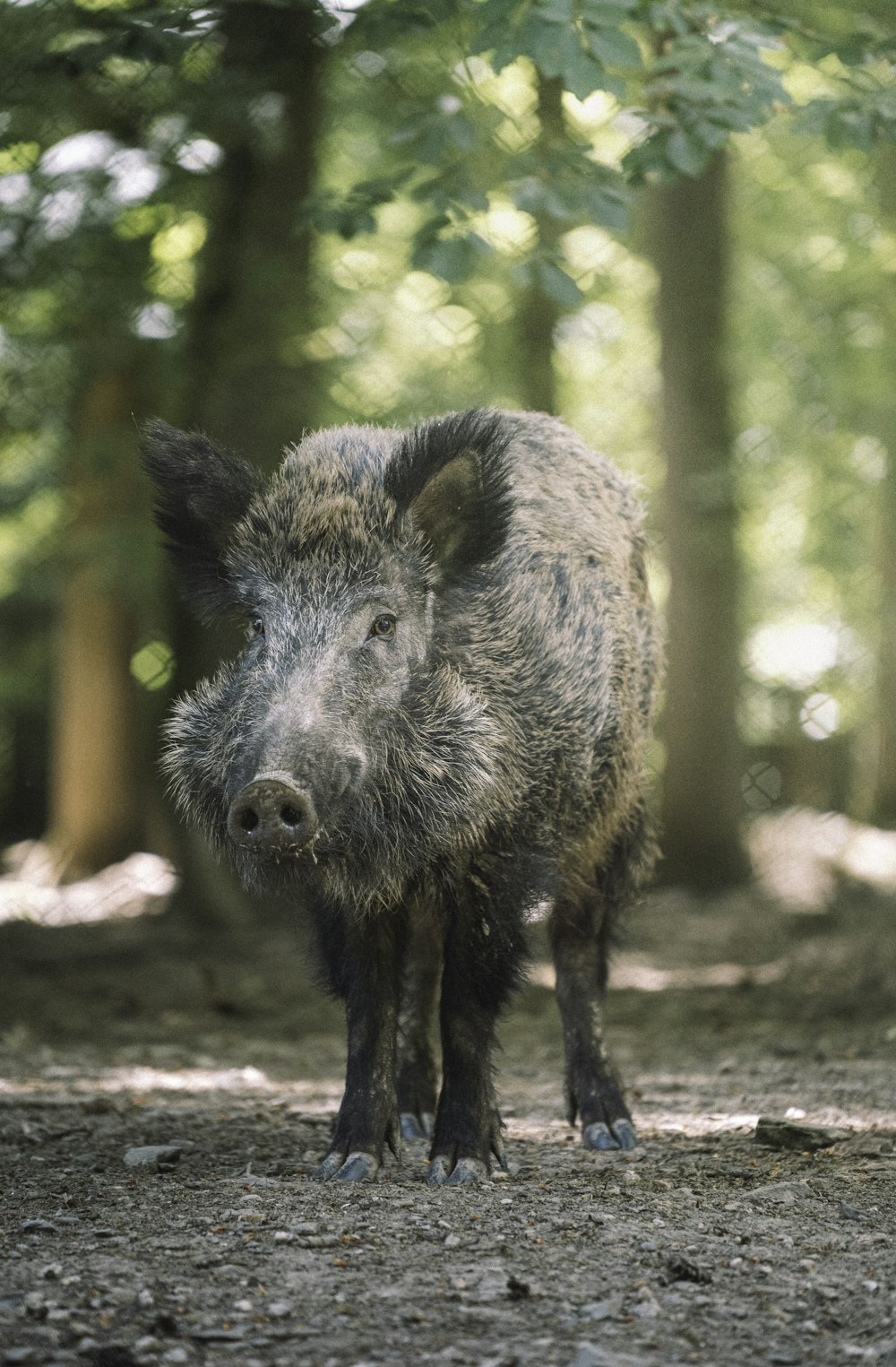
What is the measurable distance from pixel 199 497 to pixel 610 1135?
2.31 meters

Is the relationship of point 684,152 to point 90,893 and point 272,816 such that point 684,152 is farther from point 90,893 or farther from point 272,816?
point 90,893

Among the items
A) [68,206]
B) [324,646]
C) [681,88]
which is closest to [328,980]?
[324,646]

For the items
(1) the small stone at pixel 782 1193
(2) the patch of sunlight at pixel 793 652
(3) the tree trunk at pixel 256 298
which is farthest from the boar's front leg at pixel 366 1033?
(2) the patch of sunlight at pixel 793 652

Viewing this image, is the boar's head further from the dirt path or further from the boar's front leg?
the dirt path

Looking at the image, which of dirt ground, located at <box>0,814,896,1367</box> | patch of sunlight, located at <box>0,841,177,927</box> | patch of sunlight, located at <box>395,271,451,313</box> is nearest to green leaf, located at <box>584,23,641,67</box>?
dirt ground, located at <box>0,814,896,1367</box>

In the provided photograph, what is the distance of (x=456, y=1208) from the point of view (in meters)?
3.63

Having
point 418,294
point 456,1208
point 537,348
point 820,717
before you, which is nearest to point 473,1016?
point 456,1208

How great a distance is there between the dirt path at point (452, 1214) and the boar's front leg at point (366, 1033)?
11 centimetres

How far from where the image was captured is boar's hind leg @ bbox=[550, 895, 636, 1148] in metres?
4.69

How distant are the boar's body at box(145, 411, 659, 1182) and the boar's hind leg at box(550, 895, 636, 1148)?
1 cm

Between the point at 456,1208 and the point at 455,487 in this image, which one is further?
the point at 455,487

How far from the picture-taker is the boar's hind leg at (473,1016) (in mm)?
4094

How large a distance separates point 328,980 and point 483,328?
10.3 m

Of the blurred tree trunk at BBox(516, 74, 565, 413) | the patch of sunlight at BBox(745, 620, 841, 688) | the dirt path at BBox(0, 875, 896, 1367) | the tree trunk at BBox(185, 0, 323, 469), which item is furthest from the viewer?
the patch of sunlight at BBox(745, 620, 841, 688)
